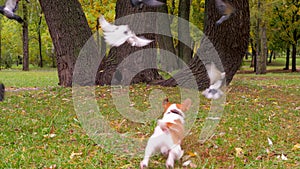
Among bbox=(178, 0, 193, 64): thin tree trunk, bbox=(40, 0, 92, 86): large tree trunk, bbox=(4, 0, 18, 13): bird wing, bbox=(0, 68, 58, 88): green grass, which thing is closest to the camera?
bbox=(4, 0, 18, 13): bird wing

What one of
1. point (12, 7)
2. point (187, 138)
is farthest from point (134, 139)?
point (12, 7)

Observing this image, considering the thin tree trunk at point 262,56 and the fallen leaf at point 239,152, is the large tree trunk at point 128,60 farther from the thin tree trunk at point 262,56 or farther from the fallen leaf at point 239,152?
the thin tree trunk at point 262,56

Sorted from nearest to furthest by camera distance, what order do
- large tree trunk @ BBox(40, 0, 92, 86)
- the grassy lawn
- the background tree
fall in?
the grassy lawn
large tree trunk @ BBox(40, 0, 92, 86)
the background tree

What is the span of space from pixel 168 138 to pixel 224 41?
4.36m

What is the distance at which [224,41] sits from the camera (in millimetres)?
7266

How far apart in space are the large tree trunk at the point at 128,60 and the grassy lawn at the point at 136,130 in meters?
1.17

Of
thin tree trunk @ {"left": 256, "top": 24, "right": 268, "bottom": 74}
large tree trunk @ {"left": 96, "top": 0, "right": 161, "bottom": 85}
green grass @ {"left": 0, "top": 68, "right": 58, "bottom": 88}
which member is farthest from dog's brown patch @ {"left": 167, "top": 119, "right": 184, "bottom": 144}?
thin tree trunk @ {"left": 256, "top": 24, "right": 268, "bottom": 74}

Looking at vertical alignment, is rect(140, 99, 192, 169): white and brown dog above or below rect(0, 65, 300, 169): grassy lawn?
above

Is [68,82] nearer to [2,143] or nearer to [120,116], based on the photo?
[120,116]

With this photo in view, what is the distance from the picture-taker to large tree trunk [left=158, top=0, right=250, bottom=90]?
7152 mm

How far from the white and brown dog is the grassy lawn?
0.13 m

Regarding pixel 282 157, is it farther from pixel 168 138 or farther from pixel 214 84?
pixel 214 84

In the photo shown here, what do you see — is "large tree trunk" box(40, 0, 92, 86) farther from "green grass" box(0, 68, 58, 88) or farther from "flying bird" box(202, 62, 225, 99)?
"green grass" box(0, 68, 58, 88)

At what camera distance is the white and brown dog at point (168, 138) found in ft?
10.7
